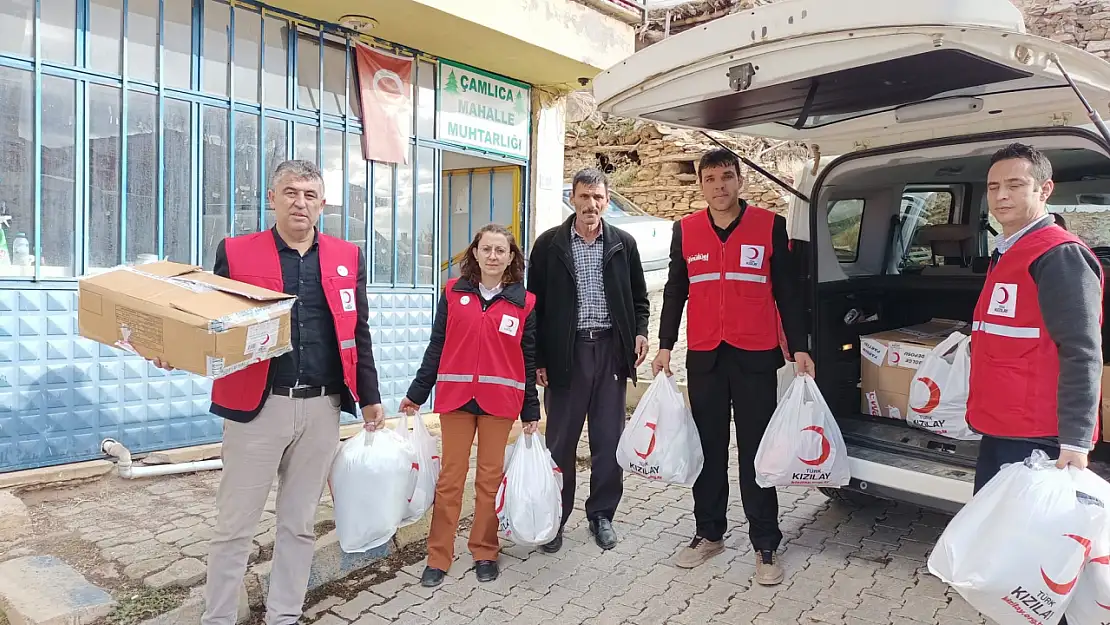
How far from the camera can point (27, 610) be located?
2725mm

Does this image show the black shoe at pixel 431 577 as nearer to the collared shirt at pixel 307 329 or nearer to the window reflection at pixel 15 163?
the collared shirt at pixel 307 329

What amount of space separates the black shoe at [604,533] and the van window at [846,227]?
2007mm

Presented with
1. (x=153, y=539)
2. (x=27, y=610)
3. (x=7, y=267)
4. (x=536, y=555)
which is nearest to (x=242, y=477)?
(x=27, y=610)

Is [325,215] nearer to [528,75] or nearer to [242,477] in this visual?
[528,75]

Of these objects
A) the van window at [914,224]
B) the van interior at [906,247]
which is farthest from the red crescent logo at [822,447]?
the van window at [914,224]

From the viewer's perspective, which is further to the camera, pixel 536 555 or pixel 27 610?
pixel 536 555

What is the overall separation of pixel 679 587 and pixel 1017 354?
5.75 feet

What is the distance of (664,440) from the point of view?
136 inches

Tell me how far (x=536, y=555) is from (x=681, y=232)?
1746mm

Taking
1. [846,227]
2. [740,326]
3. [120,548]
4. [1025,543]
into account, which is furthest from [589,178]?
[120,548]

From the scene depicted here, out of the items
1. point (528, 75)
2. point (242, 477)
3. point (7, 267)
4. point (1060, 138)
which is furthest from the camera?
point (528, 75)

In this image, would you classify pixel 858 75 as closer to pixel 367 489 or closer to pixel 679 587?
pixel 679 587

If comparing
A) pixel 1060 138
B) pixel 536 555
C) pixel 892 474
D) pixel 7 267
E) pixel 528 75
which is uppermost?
pixel 528 75

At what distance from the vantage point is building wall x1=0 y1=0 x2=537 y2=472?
4242 mm
